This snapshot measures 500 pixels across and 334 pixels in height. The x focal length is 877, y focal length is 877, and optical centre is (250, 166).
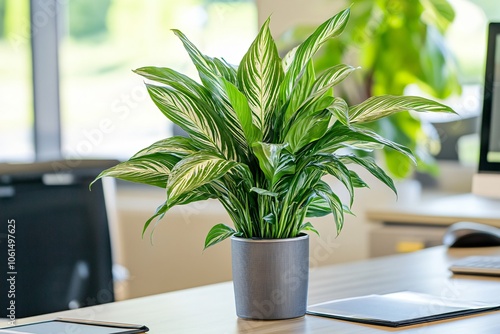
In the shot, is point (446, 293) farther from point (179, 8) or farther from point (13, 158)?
point (13, 158)

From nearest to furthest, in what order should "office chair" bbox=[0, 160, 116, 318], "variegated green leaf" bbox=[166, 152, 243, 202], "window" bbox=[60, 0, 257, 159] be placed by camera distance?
"variegated green leaf" bbox=[166, 152, 243, 202] < "office chair" bbox=[0, 160, 116, 318] < "window" bbox=[60, 0, 257, 159]

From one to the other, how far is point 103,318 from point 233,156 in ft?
1.23

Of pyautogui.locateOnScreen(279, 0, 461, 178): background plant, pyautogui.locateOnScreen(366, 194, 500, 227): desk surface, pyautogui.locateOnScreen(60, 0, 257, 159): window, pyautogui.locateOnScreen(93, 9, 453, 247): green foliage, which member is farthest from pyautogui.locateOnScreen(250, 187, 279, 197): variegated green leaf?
pyautogui.locateOnScreen(60, 0, 257, 159): window

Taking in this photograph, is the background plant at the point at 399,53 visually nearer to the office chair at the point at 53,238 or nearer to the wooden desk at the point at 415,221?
the wooden desk at the point at 415,221

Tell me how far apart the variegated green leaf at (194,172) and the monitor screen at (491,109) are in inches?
39.7

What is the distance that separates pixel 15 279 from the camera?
2.00 m

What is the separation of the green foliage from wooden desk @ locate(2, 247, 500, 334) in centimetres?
15

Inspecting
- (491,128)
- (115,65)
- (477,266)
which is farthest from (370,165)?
(115,65)

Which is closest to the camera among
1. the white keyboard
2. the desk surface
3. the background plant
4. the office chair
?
the white keyboard

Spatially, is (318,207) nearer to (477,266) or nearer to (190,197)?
(190,197)

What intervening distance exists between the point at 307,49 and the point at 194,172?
0.98 ft

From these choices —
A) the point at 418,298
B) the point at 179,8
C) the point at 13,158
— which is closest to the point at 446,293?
the point at 418,298

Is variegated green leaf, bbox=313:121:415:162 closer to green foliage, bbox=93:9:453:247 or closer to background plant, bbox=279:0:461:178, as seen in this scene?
green foliage, bbox=93:9:453:247

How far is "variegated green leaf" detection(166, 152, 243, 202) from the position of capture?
127 cm
